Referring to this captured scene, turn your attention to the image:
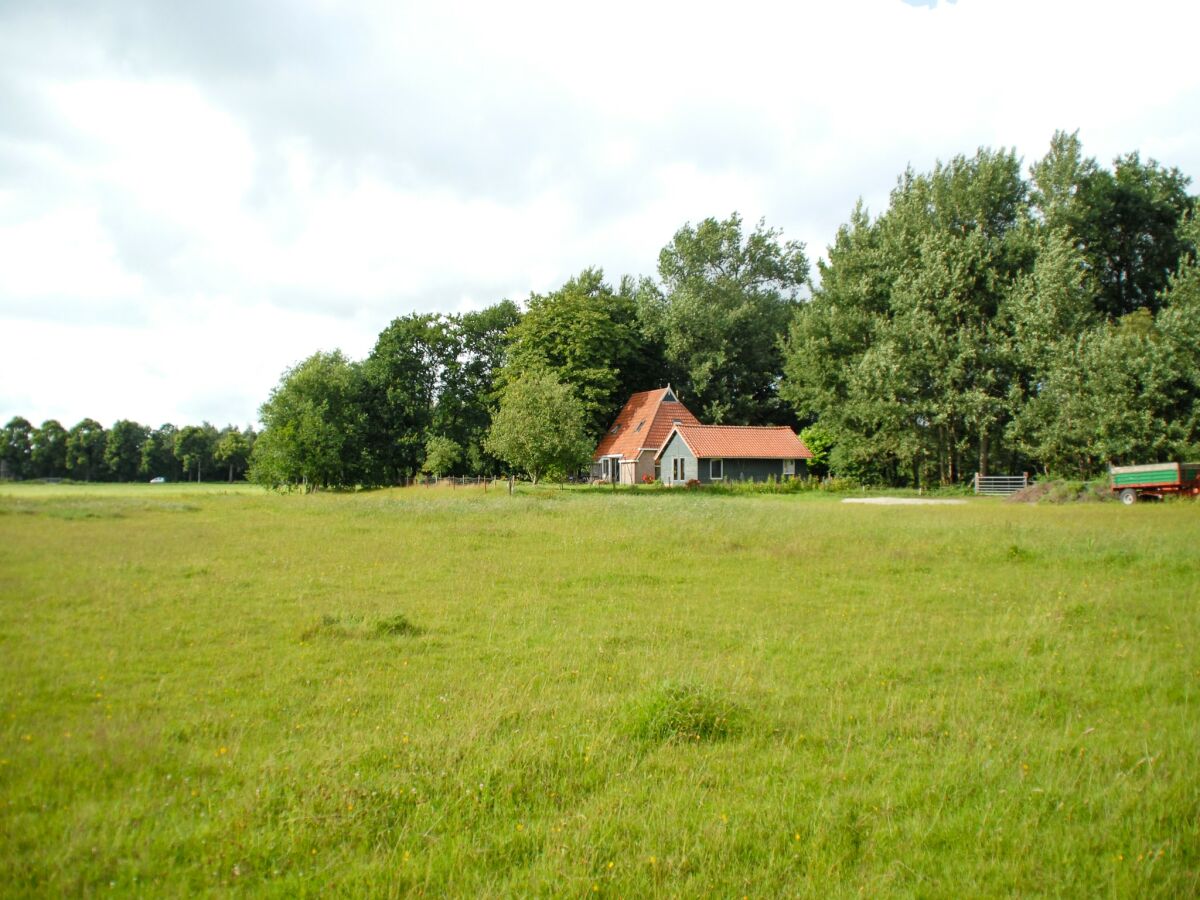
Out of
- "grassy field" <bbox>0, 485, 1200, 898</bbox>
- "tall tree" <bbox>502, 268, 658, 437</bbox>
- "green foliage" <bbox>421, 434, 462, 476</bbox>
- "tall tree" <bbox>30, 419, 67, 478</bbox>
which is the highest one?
"tall tree" <bbox>502, 268, 658, 437</bbox>

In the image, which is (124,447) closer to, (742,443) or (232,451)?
(232,451)

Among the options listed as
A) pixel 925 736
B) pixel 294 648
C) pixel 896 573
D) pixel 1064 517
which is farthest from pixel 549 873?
pixel 1064 517

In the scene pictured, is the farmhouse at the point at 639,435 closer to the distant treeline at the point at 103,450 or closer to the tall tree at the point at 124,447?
the distant treeline at the point at 103,450

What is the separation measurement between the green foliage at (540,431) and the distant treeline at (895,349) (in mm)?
196

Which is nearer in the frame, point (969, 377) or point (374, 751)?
point (374, 751)

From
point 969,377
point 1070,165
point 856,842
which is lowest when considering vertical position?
point 856,842

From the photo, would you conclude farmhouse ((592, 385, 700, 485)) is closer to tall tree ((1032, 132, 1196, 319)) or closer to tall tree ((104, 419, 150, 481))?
tall tree ((1032, 132, 1196, 319))

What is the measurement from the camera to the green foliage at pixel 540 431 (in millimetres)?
45500

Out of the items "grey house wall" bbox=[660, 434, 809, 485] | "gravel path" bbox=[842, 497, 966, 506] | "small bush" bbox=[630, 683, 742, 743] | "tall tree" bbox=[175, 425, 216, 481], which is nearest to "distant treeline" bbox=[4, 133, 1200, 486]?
"grey house wall" bbox=[660, 434, 809, 485]

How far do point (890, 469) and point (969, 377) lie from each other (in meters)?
8.92

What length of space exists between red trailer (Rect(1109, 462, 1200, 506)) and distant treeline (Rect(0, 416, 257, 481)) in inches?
1410

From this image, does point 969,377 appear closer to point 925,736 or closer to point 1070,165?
point 1070,165

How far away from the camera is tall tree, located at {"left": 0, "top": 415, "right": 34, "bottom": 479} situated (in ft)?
18.3

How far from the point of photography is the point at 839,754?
590 cm
